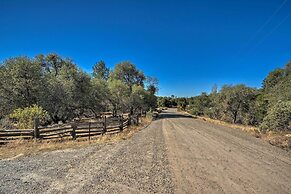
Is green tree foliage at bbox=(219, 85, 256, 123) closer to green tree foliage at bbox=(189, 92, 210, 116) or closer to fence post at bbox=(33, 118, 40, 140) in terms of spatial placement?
green tree foliage at bbox=(189, 92, 210, 116)

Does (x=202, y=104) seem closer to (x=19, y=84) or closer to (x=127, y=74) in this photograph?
(x=127, y=74)

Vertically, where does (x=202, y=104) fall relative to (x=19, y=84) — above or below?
below

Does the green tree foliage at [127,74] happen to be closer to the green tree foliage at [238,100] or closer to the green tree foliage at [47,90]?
the green tree foliage at [47,90]

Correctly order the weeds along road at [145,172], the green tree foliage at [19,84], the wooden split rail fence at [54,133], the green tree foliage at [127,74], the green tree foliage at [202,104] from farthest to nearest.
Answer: the green tree foliage at [202,104]
the green tree foliage at [127,74]
the green tree foliage at [19,84]
the wooden split rail fence at [54,133]
the weeds along road at [145,172]

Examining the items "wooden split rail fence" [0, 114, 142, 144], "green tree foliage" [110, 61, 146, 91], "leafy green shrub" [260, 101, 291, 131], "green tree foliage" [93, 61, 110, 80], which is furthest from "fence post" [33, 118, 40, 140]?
"green tree foliage" [93, 61, 110, 80]

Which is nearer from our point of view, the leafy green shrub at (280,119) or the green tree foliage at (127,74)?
the leafy green shrub at (280,119)

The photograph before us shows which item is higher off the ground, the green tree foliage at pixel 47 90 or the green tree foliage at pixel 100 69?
the green tree foliage at pixel 100 69

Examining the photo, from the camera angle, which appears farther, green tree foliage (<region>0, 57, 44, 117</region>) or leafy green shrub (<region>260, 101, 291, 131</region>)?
green tree foliage (<region>0, 57, 44, 117</region>)

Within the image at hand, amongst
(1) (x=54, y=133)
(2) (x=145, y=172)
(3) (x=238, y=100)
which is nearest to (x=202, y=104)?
(3) (x=238, y=100)

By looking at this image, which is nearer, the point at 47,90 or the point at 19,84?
the point at 19,84

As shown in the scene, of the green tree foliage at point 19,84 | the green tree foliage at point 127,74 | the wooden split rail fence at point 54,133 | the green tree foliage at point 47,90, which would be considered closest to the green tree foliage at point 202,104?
the green tree foliage at point 127,74

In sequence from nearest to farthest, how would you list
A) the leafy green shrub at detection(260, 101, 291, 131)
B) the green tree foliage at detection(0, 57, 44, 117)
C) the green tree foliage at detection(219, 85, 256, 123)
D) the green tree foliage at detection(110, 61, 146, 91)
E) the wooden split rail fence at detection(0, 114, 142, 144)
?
the wooden split rail fence at detection(0, 114, 142, 144) → the leafy green shrub at detection(260, 101, 291, 131) → the green tree foliage at detection(0, 57, 44, 117) → the green tree foliage at detection(219, 85, 256, 123) → the green tree foliage at detection(110, 61, 146, 91)

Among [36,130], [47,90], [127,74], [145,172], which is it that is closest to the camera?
[145,172]

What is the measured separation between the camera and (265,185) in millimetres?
5434
